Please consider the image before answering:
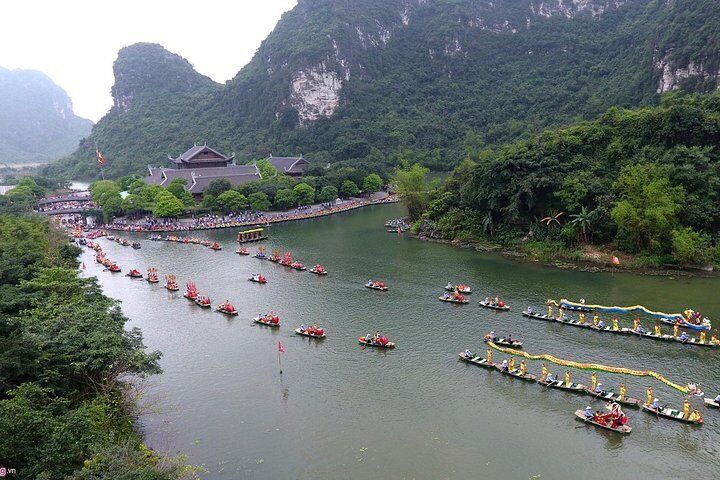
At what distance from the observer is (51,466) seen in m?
15.7

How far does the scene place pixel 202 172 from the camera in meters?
92.3

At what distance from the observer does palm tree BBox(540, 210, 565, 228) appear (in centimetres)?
4903

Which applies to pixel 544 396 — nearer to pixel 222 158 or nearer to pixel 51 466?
pixel 51 466

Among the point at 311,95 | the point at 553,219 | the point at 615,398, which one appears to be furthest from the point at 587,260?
the point at 311,95

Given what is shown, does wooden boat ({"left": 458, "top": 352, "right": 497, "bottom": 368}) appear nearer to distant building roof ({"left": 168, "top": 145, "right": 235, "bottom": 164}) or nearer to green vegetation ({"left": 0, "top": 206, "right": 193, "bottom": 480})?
green vegetation ({"left": 0, "top": 206, "right": 193, "bottom": 480})

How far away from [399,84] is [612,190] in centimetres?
11328

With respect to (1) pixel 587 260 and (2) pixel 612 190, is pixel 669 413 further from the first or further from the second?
(2) pixel 612 190

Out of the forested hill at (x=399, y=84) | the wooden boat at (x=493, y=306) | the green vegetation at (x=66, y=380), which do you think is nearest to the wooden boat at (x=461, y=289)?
the wooden boat at (x=493, y=306)

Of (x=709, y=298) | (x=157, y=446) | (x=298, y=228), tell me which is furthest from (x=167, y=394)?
(x=298, y=228)

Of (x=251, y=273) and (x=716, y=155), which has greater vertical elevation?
(x=716, y=155)

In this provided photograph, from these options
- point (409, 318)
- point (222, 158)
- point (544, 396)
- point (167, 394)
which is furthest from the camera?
point (222, 158)

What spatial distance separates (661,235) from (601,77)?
9692 cm

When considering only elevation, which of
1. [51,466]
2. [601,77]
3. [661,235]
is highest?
[601,77]

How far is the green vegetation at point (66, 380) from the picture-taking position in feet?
51.7
